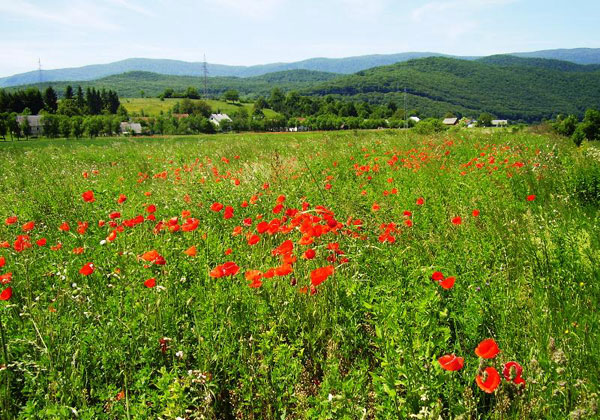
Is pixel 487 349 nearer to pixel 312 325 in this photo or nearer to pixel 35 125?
pixel 312 325

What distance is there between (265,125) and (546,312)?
11035cm

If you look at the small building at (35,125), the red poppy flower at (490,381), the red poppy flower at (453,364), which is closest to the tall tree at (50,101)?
the small building at (35,125)

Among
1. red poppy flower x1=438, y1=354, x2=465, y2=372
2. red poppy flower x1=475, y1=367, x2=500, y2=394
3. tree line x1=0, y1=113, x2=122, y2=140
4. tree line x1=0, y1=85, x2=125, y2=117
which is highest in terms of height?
tree line x1=0, y1=85, x2=125, y2=117

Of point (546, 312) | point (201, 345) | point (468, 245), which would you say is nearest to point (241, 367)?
point (201, 345)

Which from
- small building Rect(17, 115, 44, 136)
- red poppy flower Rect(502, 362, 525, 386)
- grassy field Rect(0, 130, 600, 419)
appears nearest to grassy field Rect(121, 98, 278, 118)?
small building Rect(17, 115, 44, 136)

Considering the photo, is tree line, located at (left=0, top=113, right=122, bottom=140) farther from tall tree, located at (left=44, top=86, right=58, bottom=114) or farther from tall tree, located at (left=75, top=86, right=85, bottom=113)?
tall tree, located at (left=44, top=86, right=58, bottom=114)

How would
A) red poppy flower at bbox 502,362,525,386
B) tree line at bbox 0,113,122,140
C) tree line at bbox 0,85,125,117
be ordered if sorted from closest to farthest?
red poppy flower at bbox 502,362,525,386
tree line at bbox 0,113,122,140
tree line at bbox 0,85,125,117

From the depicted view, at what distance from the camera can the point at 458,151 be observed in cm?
923

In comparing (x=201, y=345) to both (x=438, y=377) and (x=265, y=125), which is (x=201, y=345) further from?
(x=265, y=125)

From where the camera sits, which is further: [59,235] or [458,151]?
[458,151]

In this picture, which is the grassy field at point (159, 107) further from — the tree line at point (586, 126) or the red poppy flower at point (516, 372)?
the red poppy flower at point (516, 372)

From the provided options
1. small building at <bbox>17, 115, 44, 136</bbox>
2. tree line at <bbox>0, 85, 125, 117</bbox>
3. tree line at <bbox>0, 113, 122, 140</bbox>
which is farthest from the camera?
tree line at <bbox>0, 85, 125, 117</bbox>

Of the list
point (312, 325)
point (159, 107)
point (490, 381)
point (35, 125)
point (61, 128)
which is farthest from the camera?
point (159, 107)

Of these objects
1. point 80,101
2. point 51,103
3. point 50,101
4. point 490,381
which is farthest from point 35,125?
point 490,381
